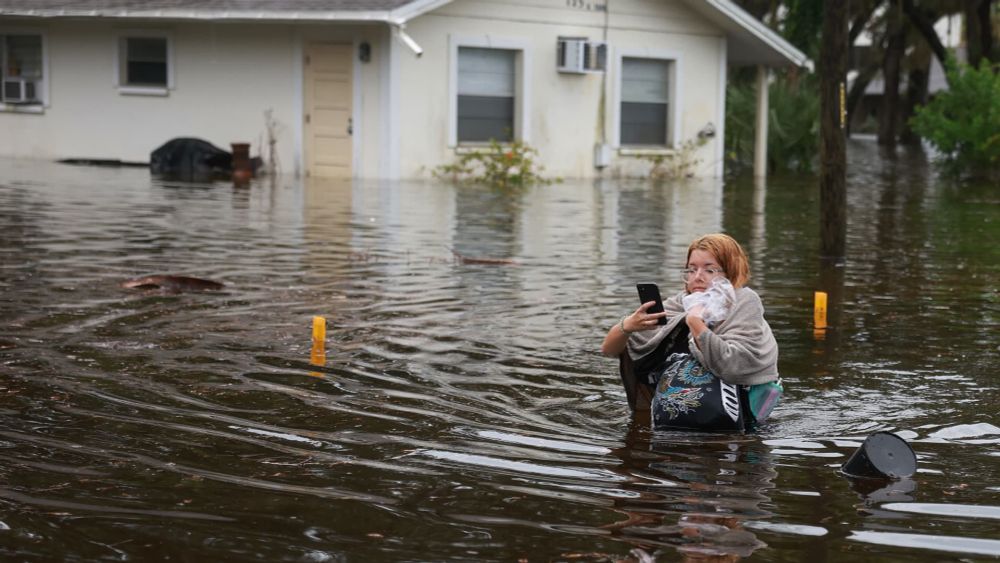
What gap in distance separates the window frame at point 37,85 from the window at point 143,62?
5.88 ft

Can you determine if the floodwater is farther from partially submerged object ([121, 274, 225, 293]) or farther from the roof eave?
the roof eave

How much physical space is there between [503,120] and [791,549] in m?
22.1

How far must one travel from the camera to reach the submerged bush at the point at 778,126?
32.0m

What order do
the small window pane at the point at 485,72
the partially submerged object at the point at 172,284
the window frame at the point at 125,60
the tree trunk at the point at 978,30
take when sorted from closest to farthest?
the partially submerged object at the point at 172,284, the small window pane at the point at 485,72, the window frame at the point at 125,60, the tree trunk at the point at 978,30

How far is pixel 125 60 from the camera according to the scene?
28.0 metres

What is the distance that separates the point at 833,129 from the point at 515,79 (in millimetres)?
13789

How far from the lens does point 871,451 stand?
5.67 m

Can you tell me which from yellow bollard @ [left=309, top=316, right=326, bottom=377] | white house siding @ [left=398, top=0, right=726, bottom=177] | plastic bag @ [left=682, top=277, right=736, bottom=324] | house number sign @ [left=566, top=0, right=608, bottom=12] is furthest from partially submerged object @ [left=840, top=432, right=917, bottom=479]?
house number sign @ [left=566, top=0, right=608, bottom=12]

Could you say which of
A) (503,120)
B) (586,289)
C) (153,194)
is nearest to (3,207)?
(153,194)

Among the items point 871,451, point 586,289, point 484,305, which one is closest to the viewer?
point 871,451

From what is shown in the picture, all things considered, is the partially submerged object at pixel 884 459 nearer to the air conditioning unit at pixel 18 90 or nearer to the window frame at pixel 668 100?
the window frame at pixel 668 100

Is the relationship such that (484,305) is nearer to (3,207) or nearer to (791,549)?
(791,549)

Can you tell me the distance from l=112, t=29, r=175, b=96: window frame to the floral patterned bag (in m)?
21.9

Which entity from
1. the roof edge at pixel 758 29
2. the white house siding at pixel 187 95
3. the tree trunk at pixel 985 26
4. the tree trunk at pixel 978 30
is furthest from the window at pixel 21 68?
the tree trunk at pixel 985 26
